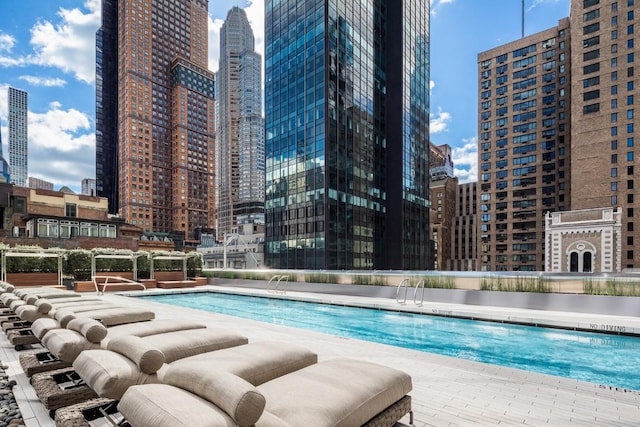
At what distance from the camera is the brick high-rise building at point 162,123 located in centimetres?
10944

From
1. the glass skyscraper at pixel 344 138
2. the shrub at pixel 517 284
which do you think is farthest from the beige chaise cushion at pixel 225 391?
the glass skyscraper at pixel 344 138

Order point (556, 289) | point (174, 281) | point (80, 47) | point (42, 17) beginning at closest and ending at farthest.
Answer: point (556, 289) < point (174, 281) < point (42, 17) < point (80, 47)

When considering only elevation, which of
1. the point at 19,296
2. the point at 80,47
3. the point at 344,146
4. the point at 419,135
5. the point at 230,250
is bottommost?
the point at 230,250

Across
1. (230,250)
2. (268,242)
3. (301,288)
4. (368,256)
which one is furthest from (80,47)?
(301,288)

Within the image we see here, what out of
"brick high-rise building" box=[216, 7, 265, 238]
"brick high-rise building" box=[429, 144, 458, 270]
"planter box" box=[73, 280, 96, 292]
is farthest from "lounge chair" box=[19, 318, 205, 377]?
"brick high-rise building" box=[216, 7, 265, 238]

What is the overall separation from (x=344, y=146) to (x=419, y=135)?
20.8 meters

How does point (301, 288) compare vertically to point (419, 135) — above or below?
below

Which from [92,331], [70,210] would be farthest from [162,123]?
[92,331]

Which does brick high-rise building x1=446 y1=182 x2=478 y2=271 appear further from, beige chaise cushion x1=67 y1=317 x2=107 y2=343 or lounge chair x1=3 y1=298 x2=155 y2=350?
beige chaise cushion x1=67 y1=317 x2=107 y2=343

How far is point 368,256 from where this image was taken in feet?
165

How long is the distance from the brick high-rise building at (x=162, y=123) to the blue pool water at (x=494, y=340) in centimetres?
10806

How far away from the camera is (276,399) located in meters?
2.27

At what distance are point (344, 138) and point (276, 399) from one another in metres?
46.6

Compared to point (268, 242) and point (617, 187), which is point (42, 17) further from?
point (617, 187)
